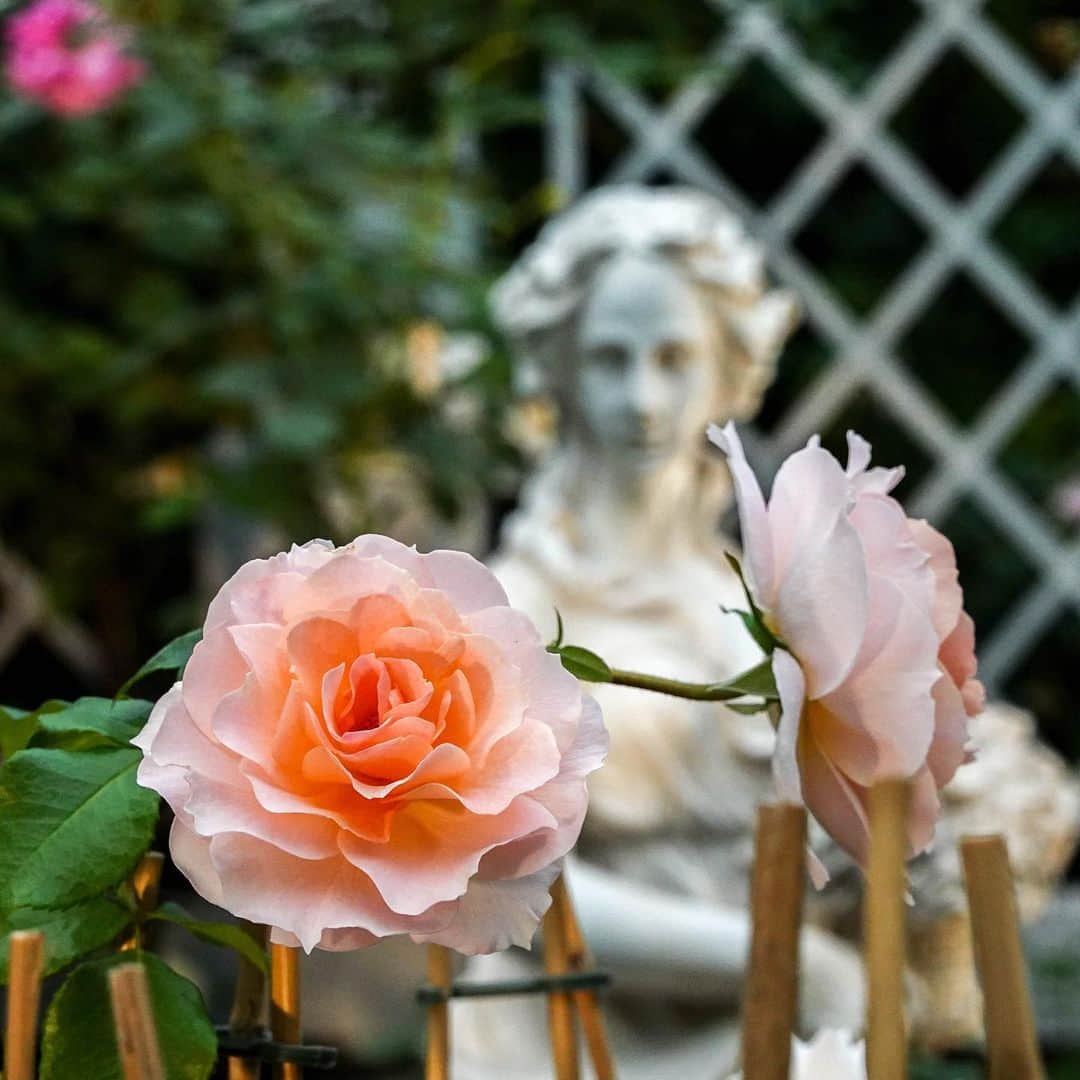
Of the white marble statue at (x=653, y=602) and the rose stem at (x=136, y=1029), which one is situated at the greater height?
the white marble statue at (x=653, y=602)

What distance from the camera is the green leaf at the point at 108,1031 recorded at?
369mm

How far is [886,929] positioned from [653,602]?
3.79 feet

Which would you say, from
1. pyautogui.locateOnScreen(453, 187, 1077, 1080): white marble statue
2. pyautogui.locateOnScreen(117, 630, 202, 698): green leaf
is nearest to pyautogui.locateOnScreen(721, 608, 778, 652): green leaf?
pyautogui.locateOnScreen(117, 630, 202, 698): green leaf

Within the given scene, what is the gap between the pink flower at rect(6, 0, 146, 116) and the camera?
5.94 ft

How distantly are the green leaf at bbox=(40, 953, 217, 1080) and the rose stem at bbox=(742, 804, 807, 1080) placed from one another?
4.3 inches

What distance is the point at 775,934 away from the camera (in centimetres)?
33

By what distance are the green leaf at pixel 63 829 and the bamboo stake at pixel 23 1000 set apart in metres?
0.03

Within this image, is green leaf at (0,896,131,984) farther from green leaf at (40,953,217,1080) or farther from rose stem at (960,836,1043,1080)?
rose stem at (960,836,1043,1080)

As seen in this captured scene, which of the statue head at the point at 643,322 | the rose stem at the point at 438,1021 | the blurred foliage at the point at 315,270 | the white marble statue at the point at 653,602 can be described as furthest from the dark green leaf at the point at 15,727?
the blurred foliage at the point at 315,270

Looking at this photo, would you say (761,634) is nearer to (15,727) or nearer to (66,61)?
(15,727)

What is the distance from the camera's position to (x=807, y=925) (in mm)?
1400

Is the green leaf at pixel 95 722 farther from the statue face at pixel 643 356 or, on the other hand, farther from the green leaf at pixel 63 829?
the statue face at pixel 643 356

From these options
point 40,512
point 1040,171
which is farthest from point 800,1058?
point 1040,171

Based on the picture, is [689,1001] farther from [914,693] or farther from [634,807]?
[914,693]
